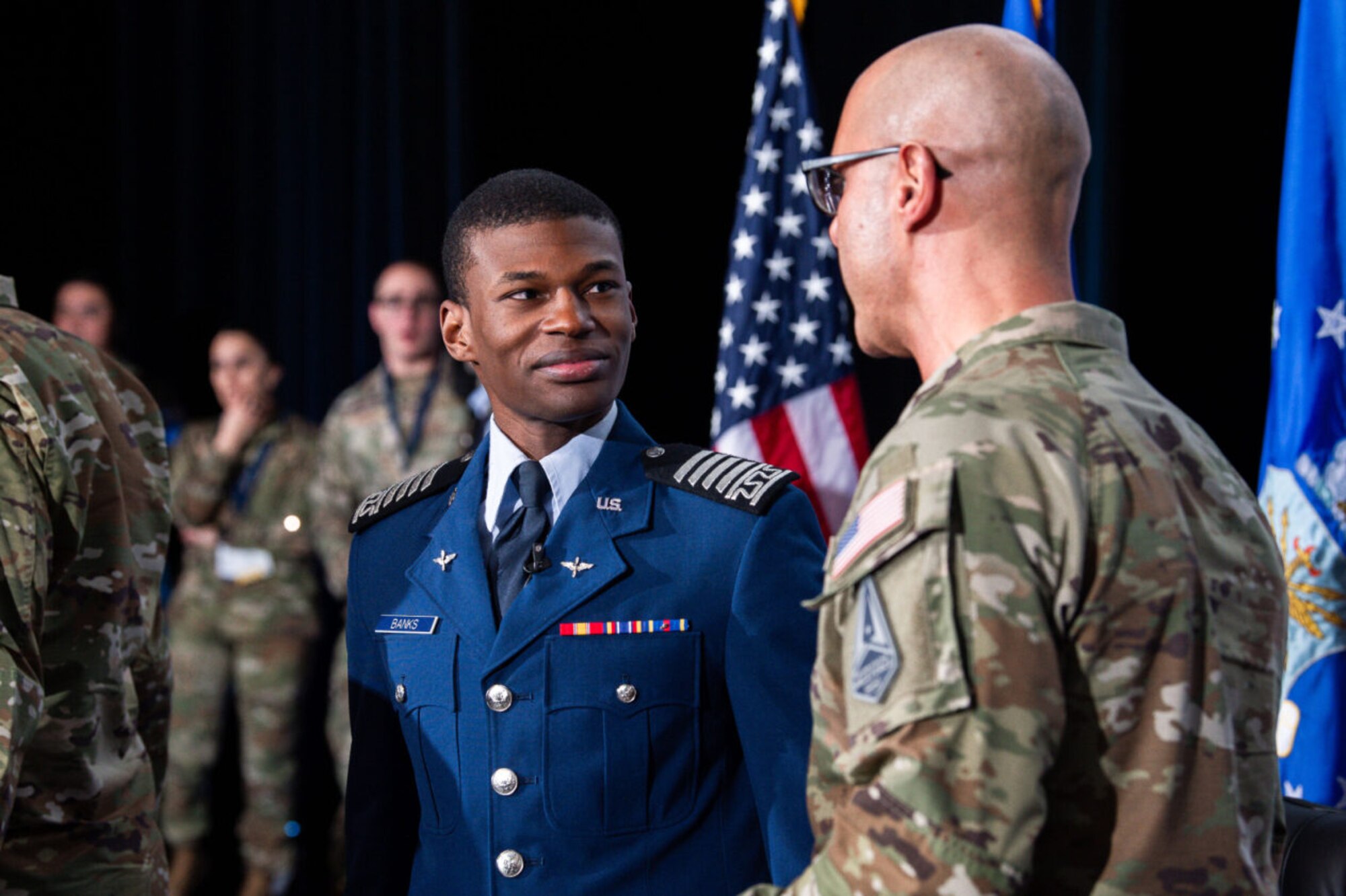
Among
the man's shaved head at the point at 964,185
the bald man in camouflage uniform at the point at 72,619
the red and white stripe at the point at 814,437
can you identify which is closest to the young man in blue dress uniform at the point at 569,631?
the bald man in camouflage uniform at the point at 72,619

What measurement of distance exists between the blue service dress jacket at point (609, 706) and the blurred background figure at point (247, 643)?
2.42 metres

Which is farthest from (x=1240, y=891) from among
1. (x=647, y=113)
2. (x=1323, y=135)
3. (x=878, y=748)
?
(x=647, y=113)

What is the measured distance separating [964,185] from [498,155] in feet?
12.0

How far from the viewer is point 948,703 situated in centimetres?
79

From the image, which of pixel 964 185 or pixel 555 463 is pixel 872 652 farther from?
pixel 555 463

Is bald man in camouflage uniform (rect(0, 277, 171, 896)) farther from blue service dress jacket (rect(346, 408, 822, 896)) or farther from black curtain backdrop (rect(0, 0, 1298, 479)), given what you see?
black curtain backdrop (rect(0, 0, 1298, 479))

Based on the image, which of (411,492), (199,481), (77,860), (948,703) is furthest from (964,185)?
(199,481)

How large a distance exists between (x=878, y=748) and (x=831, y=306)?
291 centimetres

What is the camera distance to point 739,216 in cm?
373

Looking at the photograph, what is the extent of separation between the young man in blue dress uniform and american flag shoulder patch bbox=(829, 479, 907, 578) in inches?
17.1

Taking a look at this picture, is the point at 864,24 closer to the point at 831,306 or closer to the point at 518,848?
the point at 831,306

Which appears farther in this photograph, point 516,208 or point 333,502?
point 333,502

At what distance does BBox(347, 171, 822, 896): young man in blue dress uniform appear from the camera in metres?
1.31

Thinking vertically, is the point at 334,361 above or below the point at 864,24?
below
